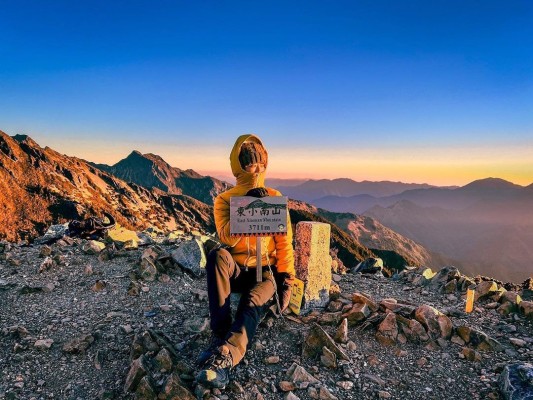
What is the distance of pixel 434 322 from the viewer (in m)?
5.94

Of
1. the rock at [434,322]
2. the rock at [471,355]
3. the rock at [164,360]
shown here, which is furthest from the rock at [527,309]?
the rock at [164,360]

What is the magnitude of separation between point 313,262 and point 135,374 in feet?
11.7

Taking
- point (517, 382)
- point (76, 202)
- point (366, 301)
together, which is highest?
point (366, 301)

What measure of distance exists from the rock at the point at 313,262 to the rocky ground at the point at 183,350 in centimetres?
40

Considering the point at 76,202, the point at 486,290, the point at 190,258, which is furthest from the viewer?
the point at 76,202

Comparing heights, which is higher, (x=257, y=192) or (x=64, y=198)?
(x=257, y=192)

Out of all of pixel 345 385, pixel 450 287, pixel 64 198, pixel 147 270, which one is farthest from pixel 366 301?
pixel 64 198

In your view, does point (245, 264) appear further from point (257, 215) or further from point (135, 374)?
point (135, 374)

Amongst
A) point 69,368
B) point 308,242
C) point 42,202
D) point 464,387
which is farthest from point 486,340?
point 42,202

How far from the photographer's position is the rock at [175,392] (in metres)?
4.02

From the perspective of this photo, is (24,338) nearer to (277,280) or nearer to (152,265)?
(152,265)

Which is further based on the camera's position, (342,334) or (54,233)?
(54,233)

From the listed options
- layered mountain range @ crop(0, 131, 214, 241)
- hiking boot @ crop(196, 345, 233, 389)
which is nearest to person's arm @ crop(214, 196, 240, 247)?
hiking boot @ crop(196, 345, 233, 389)

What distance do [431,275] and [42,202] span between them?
87315 mm
